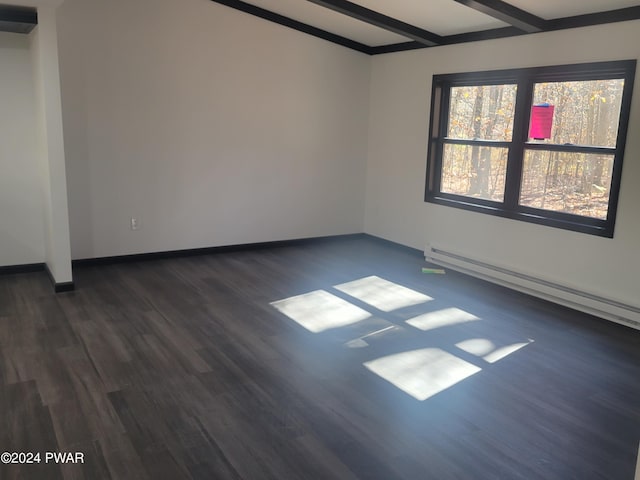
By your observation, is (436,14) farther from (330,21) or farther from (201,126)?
(201,126)

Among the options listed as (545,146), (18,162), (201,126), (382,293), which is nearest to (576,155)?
(545,146)

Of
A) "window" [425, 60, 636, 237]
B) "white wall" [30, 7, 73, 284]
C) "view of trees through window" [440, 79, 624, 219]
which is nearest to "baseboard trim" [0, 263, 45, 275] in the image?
"white wall" [30, 7, 73, 284]

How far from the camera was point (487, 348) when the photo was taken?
3898 millimetres

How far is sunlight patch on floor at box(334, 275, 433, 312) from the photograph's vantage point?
15.6 feet

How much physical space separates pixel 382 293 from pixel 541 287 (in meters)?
1.44

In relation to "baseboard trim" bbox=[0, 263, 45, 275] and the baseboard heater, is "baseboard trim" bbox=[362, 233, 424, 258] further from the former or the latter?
"baseboard trim" bbox=[0, 263, 45, 275]

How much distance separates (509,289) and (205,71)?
3844 mm

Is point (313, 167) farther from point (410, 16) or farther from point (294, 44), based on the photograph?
point (410, 16)

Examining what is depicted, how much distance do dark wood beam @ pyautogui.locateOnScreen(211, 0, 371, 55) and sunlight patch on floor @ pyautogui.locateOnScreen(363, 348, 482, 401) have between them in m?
4.11

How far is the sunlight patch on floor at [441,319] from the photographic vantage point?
14.1 ft

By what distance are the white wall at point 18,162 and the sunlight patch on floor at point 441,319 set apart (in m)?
3.68

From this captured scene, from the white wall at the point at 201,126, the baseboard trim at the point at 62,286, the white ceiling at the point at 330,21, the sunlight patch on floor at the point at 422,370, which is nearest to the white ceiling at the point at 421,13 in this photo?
the white ceiling at the point at 330,21

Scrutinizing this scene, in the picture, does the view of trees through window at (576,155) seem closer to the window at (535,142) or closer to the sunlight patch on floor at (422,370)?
the window at (535,142)

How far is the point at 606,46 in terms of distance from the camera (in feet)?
14.3
